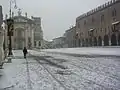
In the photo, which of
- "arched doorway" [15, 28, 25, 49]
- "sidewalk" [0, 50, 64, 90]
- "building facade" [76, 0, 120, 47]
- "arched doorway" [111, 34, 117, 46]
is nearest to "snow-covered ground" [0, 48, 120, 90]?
"sidewalk" [0, 50, 64, 90]

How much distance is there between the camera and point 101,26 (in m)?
80.9

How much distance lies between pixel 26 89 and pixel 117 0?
65.4 meters

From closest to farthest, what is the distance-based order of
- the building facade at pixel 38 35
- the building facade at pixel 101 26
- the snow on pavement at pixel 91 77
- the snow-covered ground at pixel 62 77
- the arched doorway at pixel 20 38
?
the snow on pavement at pixel 91 77 < the snow-covered ground at pixel 62 77 < the building facade at pixel 101 26 < the arched doorway at pixel 20 38 < the building facade at pixel 38 35

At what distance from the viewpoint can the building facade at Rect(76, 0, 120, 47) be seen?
6912cm

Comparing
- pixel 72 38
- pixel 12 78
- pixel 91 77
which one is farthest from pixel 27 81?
pixel 72 38

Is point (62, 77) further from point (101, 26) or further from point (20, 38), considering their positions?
point (20, 38)

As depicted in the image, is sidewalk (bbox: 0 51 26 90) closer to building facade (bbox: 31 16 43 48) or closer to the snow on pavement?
the snow on pavement

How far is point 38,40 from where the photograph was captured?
134 m

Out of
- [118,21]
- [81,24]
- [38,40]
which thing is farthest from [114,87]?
[38,40]

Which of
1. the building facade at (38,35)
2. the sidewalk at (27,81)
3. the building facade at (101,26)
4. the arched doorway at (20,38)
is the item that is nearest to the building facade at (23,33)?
the arched doorway at (20,38)

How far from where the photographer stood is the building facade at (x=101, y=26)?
6912cm

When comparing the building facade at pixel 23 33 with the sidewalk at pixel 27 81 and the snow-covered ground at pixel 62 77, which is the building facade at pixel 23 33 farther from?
the sidewalk at pixel 27 81

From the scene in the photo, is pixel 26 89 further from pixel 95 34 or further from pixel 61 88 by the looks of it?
pixel 95 34

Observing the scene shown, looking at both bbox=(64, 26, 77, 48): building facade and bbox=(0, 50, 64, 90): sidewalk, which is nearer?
bbox=(0, 50, 64, 90): sidewalk
